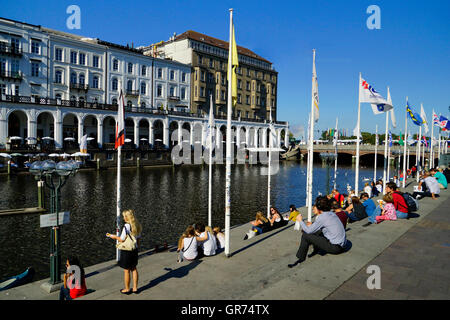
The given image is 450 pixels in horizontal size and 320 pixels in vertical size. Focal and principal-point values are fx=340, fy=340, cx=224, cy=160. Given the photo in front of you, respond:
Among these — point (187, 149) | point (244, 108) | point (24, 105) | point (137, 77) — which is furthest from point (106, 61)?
point (244, 108)

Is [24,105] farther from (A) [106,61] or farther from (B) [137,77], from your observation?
(B) [137,77]

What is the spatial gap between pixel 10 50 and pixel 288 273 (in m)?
54.9

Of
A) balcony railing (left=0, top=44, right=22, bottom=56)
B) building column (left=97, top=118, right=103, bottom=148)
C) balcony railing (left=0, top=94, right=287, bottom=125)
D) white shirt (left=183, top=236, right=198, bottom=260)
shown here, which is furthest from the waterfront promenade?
balcony railing (left=0, top=44, right=22, bottom=56)

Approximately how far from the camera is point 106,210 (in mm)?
22219

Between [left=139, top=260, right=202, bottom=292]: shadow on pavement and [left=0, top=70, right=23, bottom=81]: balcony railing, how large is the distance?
2041 inches

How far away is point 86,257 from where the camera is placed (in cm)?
1319

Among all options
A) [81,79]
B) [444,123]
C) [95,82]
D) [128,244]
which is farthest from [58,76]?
[128,244]

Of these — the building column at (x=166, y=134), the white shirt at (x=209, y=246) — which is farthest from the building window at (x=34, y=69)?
the white shirt at (x=209, y=246)

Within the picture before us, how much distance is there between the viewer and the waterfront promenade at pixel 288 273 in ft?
22.5

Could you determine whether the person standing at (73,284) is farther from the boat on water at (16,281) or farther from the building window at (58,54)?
the building window at (58,54)

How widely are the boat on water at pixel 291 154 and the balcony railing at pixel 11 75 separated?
59.3m

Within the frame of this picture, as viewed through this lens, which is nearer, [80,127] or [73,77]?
[80,127]
